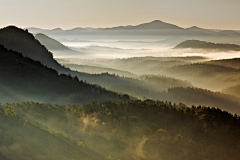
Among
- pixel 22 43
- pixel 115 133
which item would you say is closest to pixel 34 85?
pixel 115 133

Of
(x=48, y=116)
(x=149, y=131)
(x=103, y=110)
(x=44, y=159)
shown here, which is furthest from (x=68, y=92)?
(x=44, y=159)

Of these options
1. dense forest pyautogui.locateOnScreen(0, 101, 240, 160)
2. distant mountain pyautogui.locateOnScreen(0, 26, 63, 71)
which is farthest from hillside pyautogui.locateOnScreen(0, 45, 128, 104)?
distant mountain pyautogui.locateOnScreen(0, 26, 63, 71)

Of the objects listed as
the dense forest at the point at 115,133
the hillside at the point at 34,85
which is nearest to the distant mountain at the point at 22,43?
the hillside at the point at 34,85

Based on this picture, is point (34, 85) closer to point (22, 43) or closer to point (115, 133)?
point (115, 133)

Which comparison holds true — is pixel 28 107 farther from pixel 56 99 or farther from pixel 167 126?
pixel 167 126

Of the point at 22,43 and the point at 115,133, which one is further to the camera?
the point at 22,43
